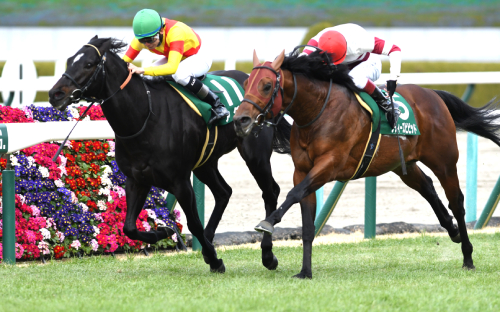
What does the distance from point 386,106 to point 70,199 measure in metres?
2.59

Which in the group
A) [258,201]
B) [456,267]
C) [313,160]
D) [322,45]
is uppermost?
[322,45]

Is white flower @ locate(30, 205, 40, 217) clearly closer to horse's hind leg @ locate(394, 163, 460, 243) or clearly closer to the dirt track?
the dirt track

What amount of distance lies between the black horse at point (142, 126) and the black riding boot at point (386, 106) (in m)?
1.24

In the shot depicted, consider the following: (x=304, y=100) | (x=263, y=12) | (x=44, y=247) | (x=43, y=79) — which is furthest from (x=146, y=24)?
(x=263, y=12)

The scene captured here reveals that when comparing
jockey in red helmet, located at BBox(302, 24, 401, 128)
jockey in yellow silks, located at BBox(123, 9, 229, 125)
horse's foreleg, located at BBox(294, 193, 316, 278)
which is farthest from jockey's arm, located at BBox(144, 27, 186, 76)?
horse's foreleg, located at BBox(294, 193, 316, 278)

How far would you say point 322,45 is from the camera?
515 centimetres

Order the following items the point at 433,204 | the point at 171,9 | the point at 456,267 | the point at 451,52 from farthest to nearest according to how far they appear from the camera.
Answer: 1. the point at 171,9
2. the point at 451,52
3. the point at 433,204
4. the point at 456,267

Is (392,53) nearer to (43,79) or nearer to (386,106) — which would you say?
(386,106)

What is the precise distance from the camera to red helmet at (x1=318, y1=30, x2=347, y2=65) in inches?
202

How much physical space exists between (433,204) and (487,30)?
1785 centimetres

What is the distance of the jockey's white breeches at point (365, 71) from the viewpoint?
17.2 feet

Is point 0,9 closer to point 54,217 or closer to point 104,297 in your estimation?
point 54,217

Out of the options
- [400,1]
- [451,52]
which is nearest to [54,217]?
[451,52]

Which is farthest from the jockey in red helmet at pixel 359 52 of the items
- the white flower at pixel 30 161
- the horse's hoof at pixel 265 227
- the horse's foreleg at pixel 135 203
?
the white flower at pixel 30 161
